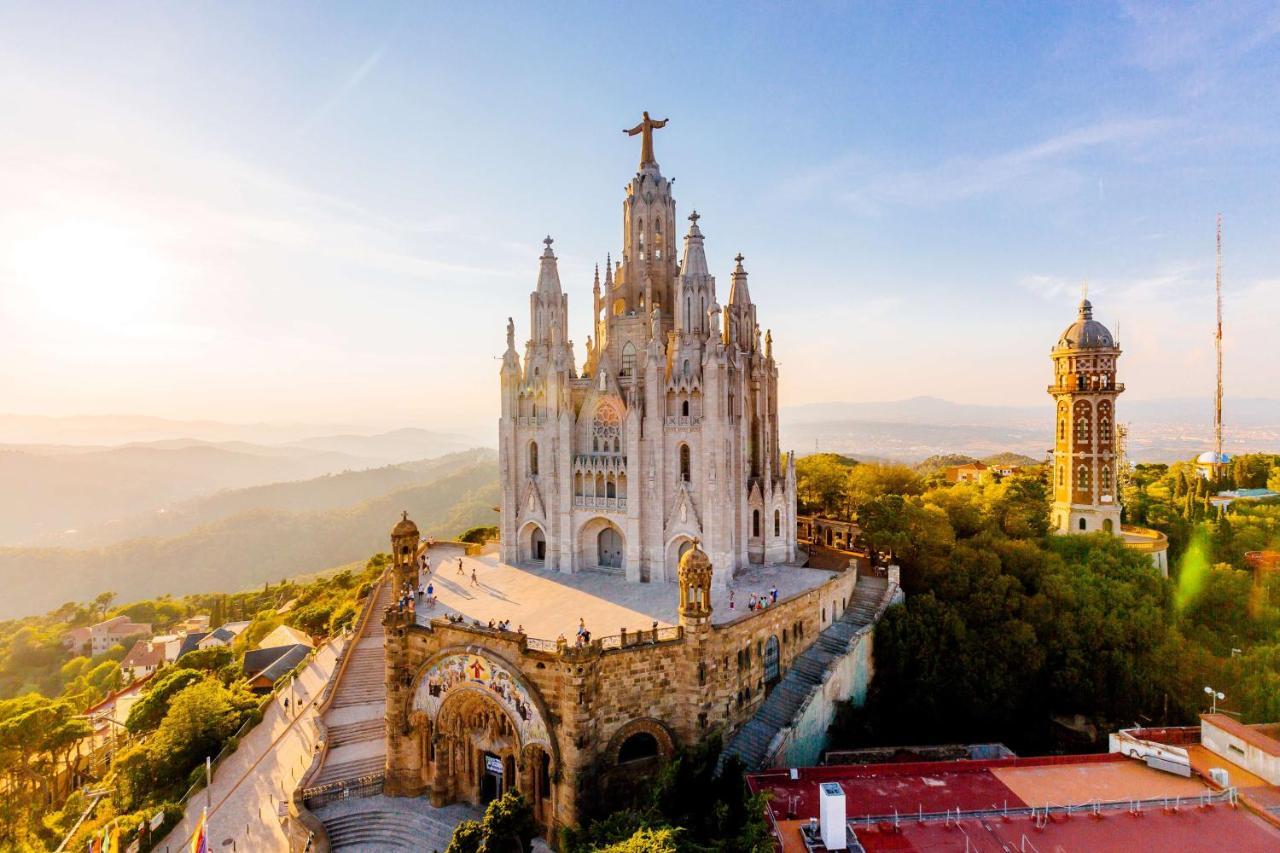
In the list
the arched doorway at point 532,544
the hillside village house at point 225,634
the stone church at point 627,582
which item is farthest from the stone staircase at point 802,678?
the hillside village house at point 225,634

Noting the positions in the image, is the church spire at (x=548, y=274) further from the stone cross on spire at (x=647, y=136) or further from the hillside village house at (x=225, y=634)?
the hillside village house at (x=225, y=634)

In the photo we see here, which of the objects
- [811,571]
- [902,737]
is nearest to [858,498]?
[811,571]

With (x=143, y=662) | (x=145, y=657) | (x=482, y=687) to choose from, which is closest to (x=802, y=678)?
(x=482, y=687)

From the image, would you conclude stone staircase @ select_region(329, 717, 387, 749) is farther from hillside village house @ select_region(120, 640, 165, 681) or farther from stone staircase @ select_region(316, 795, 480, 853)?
hillside village house @ select_region(120, 640, 165, 681)

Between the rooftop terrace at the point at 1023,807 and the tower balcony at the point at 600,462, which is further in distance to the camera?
the tower balcony at the point at 600,462

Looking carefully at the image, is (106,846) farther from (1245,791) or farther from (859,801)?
(1245,791)

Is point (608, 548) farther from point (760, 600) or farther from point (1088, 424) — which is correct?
point (1088, 424)

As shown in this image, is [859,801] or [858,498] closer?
[859,801]

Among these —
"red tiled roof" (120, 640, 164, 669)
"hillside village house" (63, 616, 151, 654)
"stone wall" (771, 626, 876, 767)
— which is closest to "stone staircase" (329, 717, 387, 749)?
"stone wall" (771, 626, 876, 767)
